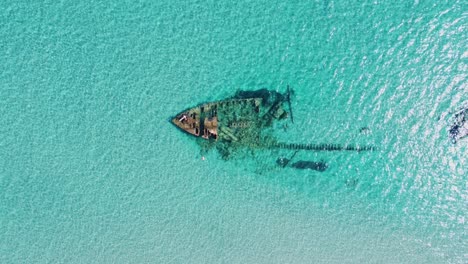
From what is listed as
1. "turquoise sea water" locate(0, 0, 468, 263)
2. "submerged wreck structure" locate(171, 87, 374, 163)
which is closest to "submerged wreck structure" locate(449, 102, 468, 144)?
"turquoise sea water" locate(0, 0, 468, 263)

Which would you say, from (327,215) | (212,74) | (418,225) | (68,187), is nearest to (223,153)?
(212,74)

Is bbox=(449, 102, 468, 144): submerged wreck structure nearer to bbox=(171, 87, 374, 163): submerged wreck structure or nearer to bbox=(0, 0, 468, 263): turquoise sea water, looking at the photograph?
bbox=(0, 0, 468, 263): turquoise sea water

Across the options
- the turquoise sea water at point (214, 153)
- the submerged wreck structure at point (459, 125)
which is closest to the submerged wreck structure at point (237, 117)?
the turquoise sea water at point (214, 153)

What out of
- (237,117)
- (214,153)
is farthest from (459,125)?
(214,153)

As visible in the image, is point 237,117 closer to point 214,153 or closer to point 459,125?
point 214,153

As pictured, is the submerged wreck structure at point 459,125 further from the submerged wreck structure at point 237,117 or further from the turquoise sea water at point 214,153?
the submerged wreck structure at point 237,117

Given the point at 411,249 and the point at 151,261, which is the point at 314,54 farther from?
the point at 151,261
